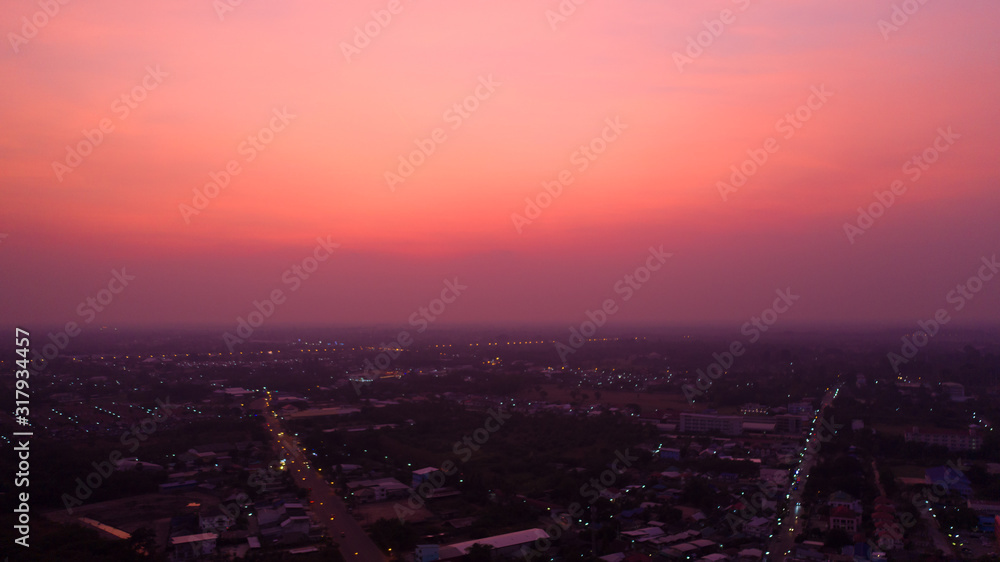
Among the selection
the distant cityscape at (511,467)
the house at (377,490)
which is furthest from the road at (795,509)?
the house at (377,490)

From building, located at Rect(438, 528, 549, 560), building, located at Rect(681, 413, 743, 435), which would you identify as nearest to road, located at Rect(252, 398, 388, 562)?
A: building, located at Rect(438, 528, 549, 560)

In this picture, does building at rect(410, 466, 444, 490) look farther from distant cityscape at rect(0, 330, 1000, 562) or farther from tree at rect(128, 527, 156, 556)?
tree at rect(128, 527, 156, 556)

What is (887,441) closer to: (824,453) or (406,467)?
(824,453)

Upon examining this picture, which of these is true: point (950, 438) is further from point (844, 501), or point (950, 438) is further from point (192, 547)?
point (192, 547)

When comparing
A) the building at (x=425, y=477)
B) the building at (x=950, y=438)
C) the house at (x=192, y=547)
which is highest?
the building at (x=425, y=477)

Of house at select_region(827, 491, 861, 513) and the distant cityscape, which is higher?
the distant cityscape

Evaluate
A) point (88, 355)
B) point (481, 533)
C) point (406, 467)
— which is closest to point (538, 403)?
point (406, 467)

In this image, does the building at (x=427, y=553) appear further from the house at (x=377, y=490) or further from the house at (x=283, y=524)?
the house at (x=377, y=490)
